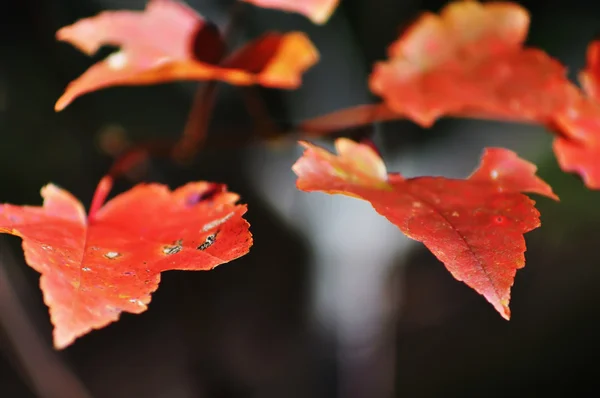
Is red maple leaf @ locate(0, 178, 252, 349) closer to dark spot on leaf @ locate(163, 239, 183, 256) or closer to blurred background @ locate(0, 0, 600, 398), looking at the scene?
dark spot on leaf @ locate(163, 239, 183, 256)

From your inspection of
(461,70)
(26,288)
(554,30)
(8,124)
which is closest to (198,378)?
(26,288)

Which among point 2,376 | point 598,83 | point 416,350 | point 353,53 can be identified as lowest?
point 416,350

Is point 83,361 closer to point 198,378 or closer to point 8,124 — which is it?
point 198,378

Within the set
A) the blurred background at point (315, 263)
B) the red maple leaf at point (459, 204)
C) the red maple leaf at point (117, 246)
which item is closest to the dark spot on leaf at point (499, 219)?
the red maple leaf at point (459, 204)

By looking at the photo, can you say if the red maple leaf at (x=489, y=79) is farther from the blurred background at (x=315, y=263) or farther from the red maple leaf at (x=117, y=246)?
the blurred background at (x=315, y=263)

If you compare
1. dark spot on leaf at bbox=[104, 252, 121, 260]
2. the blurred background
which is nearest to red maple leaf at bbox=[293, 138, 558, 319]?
dark spot on leaf at bbox=[104, 252, 121, 260]

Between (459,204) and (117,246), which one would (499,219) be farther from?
(117,246)
